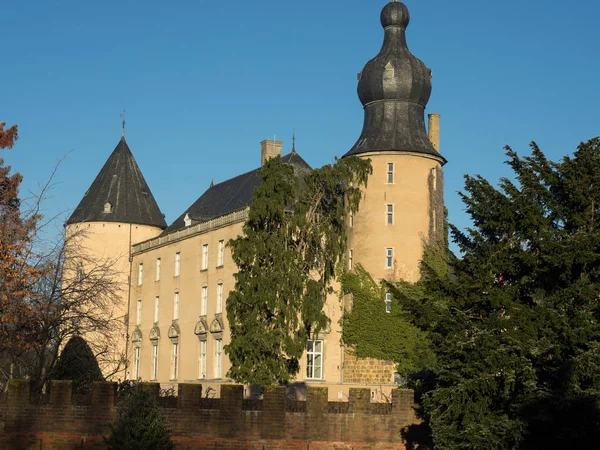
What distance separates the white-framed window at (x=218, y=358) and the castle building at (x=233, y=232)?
0.24 ft

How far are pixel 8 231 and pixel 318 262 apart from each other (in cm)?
2325

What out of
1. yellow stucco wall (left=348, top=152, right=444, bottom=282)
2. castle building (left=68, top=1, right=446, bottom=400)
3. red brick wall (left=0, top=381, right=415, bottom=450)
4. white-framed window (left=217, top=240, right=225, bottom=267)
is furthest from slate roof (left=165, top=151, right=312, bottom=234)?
red brick wall (left=0, top=381, right=415, bottom=450)

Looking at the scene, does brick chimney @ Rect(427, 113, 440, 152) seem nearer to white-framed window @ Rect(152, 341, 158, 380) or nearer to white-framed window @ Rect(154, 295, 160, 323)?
white-framed window @ Rect(154, 295, 160, 323)

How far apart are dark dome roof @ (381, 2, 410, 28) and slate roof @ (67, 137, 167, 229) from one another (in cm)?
2076

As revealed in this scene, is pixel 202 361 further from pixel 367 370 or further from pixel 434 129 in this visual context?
pixel 434 129

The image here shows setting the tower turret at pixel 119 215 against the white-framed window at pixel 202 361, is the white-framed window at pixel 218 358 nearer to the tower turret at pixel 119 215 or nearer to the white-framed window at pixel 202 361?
the white-framed window at pixel 202 361

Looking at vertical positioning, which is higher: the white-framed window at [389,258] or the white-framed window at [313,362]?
the white-framed window at [389,258]

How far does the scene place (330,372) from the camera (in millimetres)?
48656

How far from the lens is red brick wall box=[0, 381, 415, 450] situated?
26.4 metres

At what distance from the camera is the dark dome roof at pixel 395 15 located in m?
49.4

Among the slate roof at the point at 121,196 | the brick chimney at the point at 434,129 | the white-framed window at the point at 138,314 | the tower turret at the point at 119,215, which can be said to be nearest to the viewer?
the brick chimney at the point at 434,129

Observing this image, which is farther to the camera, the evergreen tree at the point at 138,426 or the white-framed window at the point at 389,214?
the white-framed window at the point at 389,214

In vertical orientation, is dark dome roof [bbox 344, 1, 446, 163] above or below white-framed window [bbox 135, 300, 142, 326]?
above

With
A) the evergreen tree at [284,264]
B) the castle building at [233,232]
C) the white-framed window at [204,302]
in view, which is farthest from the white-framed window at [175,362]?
the evergreen tree at [284,264]
